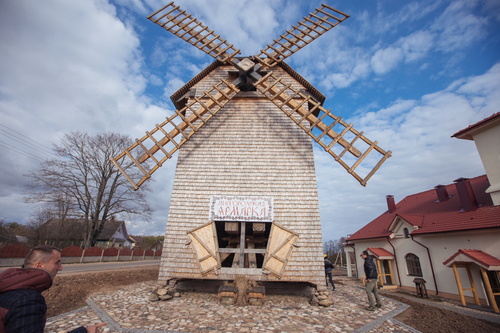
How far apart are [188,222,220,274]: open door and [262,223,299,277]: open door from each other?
1.65 meters

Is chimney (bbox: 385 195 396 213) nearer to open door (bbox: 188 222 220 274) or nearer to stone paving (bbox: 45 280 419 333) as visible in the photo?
stone paving (bbox: 45 280 419 333)

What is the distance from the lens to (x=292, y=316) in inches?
223

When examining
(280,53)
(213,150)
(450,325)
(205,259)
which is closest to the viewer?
(450,325)

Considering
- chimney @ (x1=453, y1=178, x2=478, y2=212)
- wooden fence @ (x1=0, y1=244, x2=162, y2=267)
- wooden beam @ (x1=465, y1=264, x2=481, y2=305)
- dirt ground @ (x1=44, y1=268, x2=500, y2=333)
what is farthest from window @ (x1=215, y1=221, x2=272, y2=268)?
wooden fence @ (x1=0, y1=244, x2=162, y2=267)

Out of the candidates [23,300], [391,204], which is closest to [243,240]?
[23,300]

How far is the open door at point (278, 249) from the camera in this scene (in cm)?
700

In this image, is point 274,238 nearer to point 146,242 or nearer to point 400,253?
point 400,253

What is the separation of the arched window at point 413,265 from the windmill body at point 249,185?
9.03 meters

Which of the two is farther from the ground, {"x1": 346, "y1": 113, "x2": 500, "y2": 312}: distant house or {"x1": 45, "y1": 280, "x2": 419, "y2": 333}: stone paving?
{"x1": 346, "y1": 113, "x2": 500, "y2": 312}: distant house

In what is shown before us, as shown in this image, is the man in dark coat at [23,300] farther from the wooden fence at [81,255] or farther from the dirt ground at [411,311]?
the wooden fence at [81,255]

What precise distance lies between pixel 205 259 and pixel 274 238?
237 cm

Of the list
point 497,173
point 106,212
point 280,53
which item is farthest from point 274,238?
point 106,212

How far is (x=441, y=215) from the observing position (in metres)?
12.2

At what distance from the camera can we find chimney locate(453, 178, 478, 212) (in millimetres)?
11102
